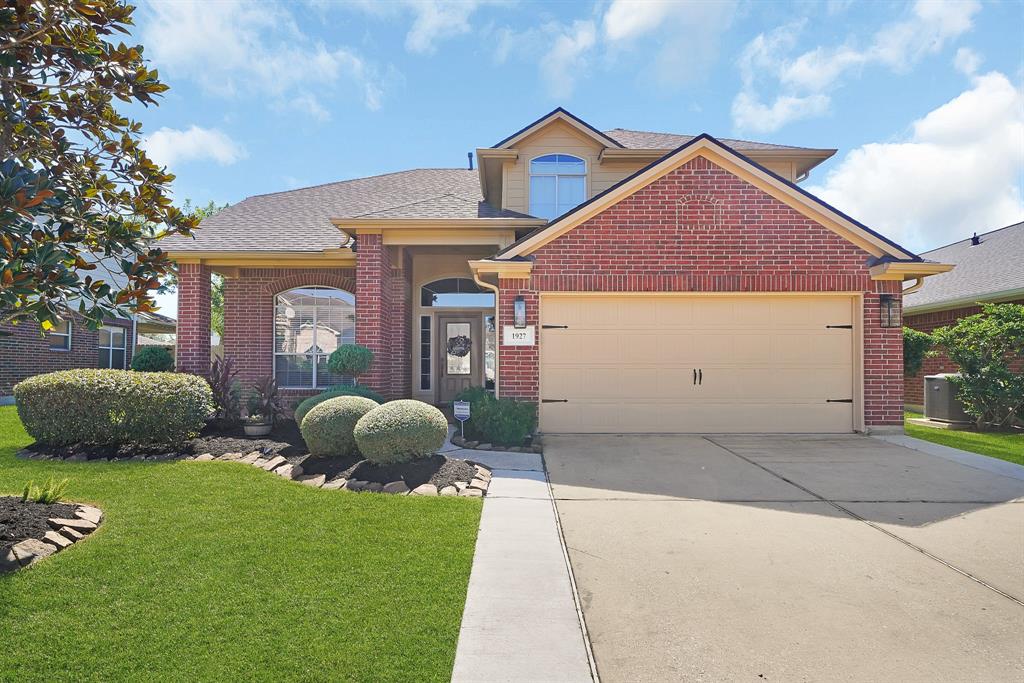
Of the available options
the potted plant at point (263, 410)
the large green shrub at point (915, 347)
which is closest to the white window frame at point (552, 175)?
the potted plant at point (263, 410)

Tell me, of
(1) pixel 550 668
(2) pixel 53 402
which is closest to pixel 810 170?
(1) pixel 550 668

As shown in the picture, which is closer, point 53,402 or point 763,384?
point 53,402

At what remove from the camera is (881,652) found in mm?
2850

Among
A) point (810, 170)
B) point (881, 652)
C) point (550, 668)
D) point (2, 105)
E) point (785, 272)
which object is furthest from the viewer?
point (810, 170)

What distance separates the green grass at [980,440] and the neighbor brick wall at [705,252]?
105 cm

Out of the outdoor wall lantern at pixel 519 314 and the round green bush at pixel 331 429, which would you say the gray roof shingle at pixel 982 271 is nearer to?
the outdoor wall lantern at pixel 519 314

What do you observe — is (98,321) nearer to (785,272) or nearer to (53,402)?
(53,402)

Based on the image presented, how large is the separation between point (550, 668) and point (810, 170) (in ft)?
42.5

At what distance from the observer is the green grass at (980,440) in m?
8.03

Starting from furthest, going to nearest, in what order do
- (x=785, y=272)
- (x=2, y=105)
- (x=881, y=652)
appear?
(x=785, y=272) → (x=2, y=105) → (x=881, y=652)

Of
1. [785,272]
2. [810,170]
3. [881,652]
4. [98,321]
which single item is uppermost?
[810,170]

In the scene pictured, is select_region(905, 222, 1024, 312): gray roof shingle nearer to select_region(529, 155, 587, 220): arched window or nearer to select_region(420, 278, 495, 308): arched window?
select_region(529, 155, 587, 220): arched window

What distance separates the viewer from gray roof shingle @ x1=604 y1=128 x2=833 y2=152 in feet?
40.2

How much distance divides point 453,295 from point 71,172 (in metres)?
9.08
